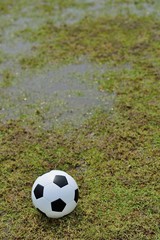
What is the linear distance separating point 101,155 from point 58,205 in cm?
113

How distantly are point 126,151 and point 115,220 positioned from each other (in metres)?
1.08

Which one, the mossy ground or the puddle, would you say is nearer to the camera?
the mossy ground

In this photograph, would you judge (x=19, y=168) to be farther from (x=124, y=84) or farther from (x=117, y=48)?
(x=117, y=48)

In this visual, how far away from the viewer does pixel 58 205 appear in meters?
4.17

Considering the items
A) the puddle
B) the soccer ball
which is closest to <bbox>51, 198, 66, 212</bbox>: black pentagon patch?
the soccer ball

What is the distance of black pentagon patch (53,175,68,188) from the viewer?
419cm

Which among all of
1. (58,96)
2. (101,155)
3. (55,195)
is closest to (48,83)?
(58,96)

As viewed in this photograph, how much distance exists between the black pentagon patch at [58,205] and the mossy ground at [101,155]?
0.19 meters

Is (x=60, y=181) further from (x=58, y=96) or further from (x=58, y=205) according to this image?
(x=58, y=96)

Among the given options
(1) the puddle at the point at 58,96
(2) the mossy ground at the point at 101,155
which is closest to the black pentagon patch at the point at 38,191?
(2) the mossy ground at the point at 101,155

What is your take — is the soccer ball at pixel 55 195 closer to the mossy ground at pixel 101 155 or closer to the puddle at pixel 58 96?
the mossy ground at pixel 101 155

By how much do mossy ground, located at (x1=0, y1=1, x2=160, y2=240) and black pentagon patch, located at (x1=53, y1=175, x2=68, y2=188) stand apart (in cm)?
39

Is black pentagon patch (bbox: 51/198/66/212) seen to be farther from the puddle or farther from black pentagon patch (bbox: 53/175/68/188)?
the puddle

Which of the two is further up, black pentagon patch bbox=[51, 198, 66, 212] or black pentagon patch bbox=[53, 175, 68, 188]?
black pentagon patch bbox=[53, 175, 68, 188]
